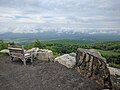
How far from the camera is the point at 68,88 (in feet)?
32.1

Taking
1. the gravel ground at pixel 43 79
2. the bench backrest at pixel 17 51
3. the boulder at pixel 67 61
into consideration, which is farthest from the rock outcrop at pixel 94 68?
the bench backrest at pixel 17 51

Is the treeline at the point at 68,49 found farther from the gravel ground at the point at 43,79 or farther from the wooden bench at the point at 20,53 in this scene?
the gravel ground at the point at 43,79

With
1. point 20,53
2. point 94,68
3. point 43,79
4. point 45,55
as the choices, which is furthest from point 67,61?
point 20,53

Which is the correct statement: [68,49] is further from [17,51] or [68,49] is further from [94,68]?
[94,68]

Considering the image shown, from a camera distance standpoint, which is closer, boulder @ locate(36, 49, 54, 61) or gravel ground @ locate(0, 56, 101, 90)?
gravel ground @ locate(0, 56, 101, 90)

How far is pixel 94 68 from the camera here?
34.9 feet

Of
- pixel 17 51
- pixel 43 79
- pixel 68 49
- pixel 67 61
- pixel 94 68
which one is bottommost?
pixel 68 49

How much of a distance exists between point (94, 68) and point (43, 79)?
315cm

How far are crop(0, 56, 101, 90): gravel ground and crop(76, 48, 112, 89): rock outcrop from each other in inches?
13.1

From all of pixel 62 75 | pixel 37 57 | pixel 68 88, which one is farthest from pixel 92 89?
pixel 37 57

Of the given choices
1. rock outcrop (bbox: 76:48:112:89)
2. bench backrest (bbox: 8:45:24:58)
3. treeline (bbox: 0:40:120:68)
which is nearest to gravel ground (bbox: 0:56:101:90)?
rock outcrop (bbox: 76:48:112:89)

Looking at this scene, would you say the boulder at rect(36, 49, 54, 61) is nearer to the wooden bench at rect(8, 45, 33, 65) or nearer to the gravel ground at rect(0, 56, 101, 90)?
the wooden bench at rect(8, 45, 33, 65)

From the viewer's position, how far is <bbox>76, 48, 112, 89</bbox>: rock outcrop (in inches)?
389

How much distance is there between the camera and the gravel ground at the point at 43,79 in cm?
1010
